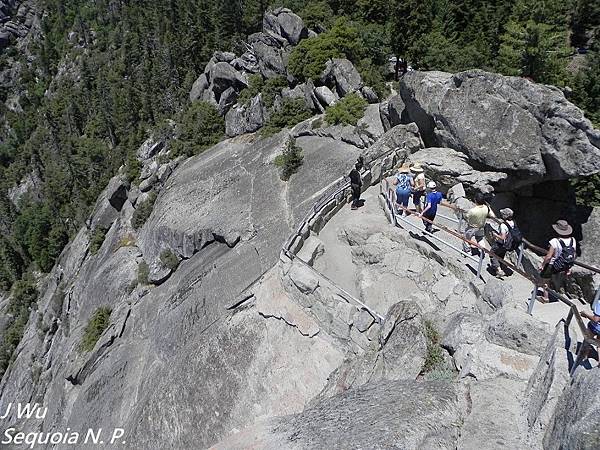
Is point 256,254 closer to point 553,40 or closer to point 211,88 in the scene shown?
point 553,40

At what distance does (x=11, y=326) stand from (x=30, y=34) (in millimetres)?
106055

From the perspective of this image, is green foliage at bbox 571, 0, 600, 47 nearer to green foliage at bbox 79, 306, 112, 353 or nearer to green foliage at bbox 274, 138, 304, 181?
green foliage at bbox 274, 138, 304, 181

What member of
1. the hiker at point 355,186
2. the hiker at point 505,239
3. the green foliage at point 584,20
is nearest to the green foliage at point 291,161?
the hiker at point 355,186

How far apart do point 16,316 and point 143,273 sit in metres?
45.6

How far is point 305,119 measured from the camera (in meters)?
34.1

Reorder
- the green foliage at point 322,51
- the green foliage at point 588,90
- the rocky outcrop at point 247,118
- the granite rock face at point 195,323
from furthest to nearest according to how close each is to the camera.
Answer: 1. the rocky outcrop at point 247,118
2. the green foliage at point 322,51
3. the green foliage at point 588,90
4. the granite rock face at point 195,323

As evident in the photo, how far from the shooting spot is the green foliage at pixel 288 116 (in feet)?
113

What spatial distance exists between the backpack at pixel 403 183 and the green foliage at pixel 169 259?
16180 mm

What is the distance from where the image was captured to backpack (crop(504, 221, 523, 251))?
1162 cm

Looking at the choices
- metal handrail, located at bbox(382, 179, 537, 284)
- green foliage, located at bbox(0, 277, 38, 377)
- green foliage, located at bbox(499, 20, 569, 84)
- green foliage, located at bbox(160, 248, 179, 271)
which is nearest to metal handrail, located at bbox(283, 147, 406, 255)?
metal handrail, located at bbox(382, 179, 537, 284)

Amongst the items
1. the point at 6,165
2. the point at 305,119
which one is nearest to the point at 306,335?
the point at 305,119

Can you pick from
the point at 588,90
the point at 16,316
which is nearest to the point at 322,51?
the point at 588,90

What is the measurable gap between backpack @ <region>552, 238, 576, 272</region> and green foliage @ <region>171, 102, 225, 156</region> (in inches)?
1282

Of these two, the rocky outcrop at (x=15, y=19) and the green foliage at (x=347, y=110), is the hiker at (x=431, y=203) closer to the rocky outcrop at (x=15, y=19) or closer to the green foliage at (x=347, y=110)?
the green foliage at (x=347, y=110)
